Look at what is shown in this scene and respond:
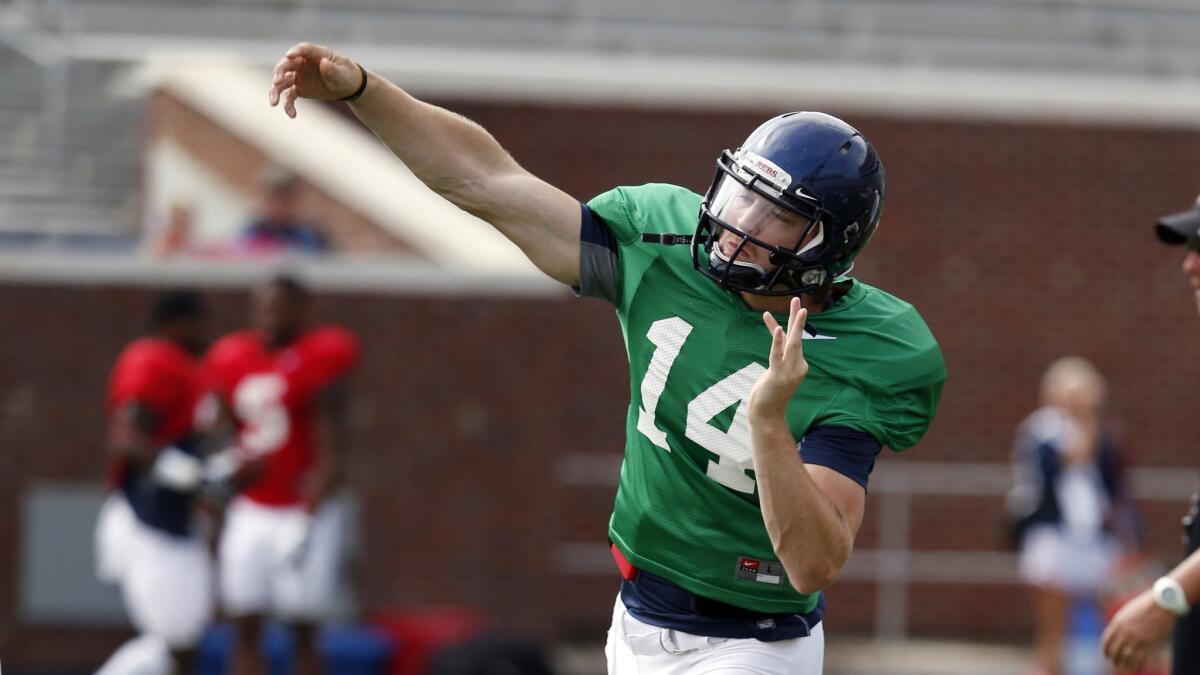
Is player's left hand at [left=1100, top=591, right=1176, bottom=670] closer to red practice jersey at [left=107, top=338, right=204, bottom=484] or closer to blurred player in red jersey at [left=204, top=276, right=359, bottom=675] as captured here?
blurred player in red jersey at [left=204, top=276, right=359, bottom=675]

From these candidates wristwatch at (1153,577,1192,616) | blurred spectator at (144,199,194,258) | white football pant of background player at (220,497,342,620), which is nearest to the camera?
wristwatch at (1153,577,1192,616)

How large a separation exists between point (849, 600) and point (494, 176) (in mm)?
8091

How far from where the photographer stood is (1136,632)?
4152mm

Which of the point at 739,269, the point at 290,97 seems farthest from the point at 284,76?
the point at 739,269

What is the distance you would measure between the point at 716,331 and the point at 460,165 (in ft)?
2.33

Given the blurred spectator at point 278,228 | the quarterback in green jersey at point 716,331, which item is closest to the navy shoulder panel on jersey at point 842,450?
the quarterback in green jersey at point 716,331

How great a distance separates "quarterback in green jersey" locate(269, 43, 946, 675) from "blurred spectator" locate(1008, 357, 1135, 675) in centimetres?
563

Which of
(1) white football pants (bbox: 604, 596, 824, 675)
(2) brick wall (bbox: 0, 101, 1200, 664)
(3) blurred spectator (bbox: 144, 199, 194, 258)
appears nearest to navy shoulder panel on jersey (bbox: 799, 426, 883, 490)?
(1) white football pants (bbox: 604, 596, 824, 675)

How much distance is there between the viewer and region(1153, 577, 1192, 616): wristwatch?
162 inches

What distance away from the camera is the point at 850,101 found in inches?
455

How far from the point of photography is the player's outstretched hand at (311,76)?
371 cm

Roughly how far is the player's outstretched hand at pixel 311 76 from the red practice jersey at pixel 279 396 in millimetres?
4441

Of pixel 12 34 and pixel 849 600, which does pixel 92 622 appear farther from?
pixel 849 600

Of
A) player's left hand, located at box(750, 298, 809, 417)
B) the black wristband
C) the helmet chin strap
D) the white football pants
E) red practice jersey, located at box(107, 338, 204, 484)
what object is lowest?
the white football pants
